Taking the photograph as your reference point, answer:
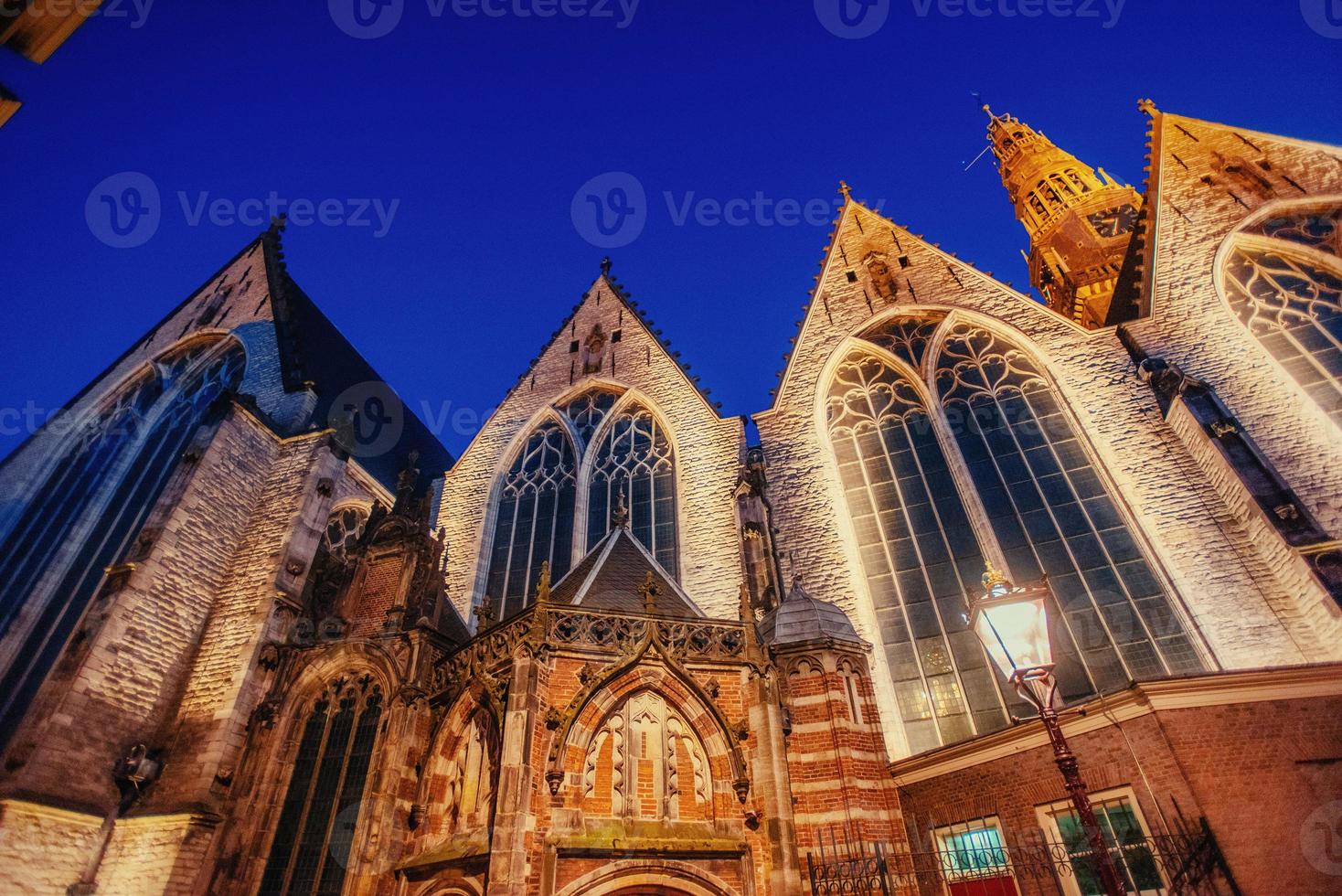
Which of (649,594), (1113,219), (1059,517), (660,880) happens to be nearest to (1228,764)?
(1059,517)

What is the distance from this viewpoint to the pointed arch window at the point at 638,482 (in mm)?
14781

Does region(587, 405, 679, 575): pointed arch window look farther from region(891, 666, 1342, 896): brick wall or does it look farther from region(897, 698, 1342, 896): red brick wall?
region(897, 698, 1342, 896): red brick wall

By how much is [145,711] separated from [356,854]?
506cm

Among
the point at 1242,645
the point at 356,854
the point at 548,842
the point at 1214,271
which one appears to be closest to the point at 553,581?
the point at 356,854

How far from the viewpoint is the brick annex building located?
7.67 m

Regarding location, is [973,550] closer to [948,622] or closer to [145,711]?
[948,622]

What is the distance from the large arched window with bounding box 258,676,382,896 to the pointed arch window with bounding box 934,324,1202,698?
34.8ft

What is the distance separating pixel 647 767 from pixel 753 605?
4.04 meters

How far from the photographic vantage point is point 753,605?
1174cm

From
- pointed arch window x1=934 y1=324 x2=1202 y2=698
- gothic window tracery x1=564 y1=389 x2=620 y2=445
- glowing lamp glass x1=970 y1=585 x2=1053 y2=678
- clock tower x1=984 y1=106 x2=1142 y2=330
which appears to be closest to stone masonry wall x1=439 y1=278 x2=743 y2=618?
gothic window tracery x1=564 y1=389 x2=620 y2=445

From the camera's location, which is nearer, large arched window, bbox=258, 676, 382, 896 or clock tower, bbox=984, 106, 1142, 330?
large arched window, bbox=258, 676, 382, 896

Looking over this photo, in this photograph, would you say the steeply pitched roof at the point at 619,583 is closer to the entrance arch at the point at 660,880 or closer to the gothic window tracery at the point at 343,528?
the entrance arch at the point at 660,880

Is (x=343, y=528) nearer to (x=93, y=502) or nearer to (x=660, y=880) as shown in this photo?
(x=93, y=502)

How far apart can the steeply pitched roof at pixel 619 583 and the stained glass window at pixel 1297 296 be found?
11294 millimetres
